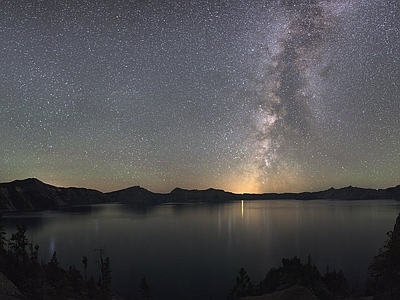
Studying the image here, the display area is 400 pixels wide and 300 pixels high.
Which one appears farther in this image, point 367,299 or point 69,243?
point 69,243

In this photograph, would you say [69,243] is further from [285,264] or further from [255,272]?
[285,264]

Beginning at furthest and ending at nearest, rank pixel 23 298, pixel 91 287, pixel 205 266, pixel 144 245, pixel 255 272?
pixel 144 245, pixel 205 266, pixel 255 272, pixel 91 287, pixel 23 298

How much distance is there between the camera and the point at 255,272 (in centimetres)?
9269

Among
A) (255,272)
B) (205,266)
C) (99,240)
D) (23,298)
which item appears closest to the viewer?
(23,298)

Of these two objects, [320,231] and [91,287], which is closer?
[91,287]

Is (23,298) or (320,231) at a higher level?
(23,298)

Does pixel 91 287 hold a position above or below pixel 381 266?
below

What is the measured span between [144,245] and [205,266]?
1827 inches

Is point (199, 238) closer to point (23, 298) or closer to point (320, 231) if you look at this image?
point (320, 231)

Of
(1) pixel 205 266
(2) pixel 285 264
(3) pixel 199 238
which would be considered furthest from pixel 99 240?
(2) pixel 285 264

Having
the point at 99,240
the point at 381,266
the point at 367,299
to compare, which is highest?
the point at 381,266

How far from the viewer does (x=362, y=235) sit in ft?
502

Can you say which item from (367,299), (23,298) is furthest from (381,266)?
(23,298)

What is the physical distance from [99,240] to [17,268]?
9709 centimetres
